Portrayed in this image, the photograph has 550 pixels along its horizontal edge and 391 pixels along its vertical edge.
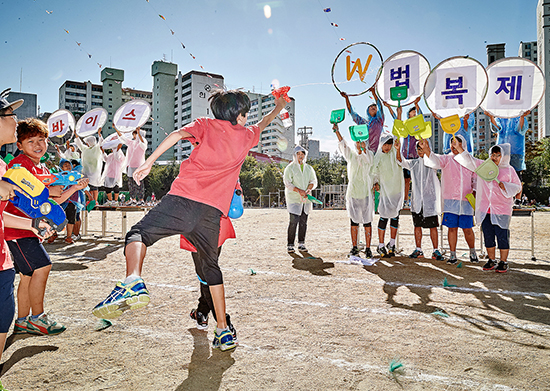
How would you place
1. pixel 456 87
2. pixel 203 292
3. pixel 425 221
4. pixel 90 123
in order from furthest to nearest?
pixel 90 123, pixel 425 221, pixel 456 87, pixel 203 292

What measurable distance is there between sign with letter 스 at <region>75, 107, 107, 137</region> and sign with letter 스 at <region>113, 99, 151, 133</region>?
442mm

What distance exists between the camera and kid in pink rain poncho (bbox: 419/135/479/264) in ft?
20.5

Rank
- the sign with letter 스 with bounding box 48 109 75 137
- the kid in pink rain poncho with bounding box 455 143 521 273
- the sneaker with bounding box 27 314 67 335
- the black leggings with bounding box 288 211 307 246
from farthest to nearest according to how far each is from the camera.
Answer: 1. the sign with letter 스 with bounding box 48 109 75 137
2. the black leggings with bounding box 288 211 307 246
3. the kid in pink rain poncho with bounding box 455 143 521 273
4. the sneaker with bounding box 27 314 67 335

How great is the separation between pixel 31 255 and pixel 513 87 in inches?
283

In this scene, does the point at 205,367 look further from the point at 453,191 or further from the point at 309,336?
the point at 453,191

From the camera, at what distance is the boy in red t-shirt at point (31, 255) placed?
294cm

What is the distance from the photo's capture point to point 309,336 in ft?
9.93

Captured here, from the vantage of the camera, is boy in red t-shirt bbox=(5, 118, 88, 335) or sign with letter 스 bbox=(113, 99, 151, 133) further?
sign with letter 스 bbox=(113, 99, 151, 133)

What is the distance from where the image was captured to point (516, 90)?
633 centimetres

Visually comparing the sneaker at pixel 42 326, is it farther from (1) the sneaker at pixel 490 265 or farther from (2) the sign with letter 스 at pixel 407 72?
(2) the sign with letter 스 at pixel 407 72

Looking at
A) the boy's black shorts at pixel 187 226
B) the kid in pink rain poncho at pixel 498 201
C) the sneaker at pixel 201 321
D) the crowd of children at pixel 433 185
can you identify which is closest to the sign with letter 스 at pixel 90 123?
the crowd of children at pixel 433 185

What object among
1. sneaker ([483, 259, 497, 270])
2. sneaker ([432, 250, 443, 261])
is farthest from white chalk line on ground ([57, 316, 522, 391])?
sneaker ([432, 250, 443, 261])

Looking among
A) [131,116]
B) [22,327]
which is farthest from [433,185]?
[131,116]

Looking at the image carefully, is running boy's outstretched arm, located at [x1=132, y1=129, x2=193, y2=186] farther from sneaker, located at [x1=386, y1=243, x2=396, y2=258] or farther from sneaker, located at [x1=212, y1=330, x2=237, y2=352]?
sneaker, located at [x1=386, y1=243, x2=396, y2=258]
